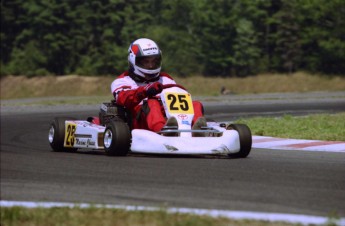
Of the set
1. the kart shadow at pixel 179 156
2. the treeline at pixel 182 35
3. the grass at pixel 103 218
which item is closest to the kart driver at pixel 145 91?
the kart shadow at pixel 179 156

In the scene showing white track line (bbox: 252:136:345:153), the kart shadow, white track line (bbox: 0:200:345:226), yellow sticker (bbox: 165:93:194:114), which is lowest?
white track line (bbox: 252:136:345:153)

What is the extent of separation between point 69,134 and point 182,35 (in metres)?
46.0

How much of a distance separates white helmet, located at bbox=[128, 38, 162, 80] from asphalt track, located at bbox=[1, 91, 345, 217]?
1.28 m

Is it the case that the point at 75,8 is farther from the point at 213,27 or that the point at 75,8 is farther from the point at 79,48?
the point at 213,27

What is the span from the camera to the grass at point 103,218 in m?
5.39

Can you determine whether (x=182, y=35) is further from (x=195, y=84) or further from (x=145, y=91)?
(x=145, y=91)

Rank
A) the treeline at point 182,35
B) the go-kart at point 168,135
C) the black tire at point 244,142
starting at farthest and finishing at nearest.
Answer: the treeline at point 182,35 < the black tire at point 244,142 < the go-kart at point 168,135

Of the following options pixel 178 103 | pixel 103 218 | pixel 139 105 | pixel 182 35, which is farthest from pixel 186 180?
pixel 182 35

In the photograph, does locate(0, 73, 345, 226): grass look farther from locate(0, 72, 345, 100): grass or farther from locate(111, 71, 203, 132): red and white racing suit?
locate(111, 71, 203, 132): red and white racing suit

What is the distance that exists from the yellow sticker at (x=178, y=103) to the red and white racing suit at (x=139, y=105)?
15 cm

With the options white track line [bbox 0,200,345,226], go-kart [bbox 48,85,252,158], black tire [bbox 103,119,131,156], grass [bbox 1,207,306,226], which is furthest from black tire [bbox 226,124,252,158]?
grass [bbox 1,207,306,226]

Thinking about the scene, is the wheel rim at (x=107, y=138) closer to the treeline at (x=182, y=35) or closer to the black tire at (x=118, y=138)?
the black tire at (x=118, y=138)

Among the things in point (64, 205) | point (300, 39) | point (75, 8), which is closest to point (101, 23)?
point (75, 8)

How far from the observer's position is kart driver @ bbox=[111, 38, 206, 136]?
10.6m
